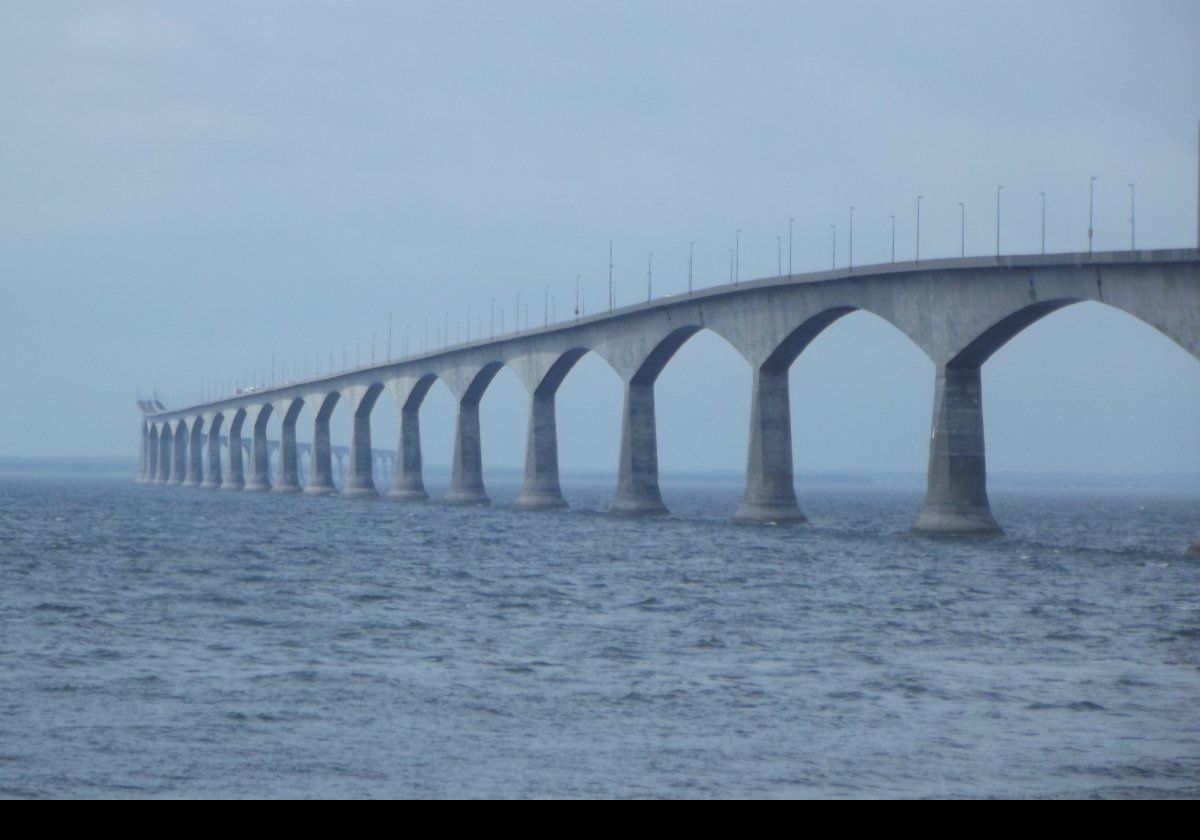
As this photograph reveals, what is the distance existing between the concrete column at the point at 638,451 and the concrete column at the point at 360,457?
4534cm

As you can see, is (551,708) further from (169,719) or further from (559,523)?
(559,523)

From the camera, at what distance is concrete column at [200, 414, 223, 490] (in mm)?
157500

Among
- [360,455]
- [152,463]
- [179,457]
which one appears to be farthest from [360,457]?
[152,463]

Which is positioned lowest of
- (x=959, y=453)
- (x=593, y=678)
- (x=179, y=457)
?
(x=593, y=678)

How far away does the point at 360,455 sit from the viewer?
11269 centimetres

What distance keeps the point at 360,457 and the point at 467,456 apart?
22.1m

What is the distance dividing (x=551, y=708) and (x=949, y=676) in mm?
5707

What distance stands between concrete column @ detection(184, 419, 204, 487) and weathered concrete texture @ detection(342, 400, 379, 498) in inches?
2325

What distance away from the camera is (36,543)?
48.3m

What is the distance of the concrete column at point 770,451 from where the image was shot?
197ft

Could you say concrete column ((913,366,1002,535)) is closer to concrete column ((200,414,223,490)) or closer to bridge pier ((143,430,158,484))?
concrete column ((200,414,223,490))

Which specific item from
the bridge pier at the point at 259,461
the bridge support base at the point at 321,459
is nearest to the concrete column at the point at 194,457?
the bridge pier at the point at 259,461

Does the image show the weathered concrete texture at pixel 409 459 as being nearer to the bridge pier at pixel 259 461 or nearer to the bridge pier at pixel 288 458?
the bridge pier at pixel 288 458

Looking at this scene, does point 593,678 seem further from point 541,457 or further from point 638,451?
point 541,457
